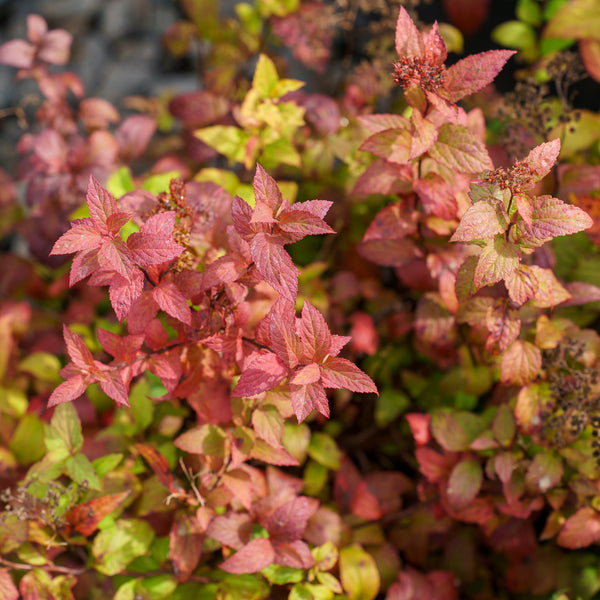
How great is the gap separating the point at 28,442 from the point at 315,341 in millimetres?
863

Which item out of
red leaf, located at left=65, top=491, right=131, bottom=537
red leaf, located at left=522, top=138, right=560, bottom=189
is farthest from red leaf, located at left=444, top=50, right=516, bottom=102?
red leaf, located at left=65, top=491, right=131, bottom=537

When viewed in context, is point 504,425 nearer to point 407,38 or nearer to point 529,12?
point 407,38

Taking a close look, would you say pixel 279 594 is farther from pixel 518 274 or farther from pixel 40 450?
pixel 518 274

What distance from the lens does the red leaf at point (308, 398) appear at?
827mm

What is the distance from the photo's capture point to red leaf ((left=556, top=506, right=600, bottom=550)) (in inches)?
43.3

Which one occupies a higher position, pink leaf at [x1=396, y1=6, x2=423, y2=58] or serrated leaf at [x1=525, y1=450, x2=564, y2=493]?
pink leaf at [x1=396, y1=6, x2=423, y2=58]

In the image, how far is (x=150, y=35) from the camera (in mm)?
2500

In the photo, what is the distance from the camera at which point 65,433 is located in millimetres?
1083

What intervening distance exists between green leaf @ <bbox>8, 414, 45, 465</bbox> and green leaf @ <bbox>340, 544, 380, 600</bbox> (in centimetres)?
75

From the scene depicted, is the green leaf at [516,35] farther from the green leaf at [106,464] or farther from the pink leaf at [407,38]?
the green leaf at [106,464]

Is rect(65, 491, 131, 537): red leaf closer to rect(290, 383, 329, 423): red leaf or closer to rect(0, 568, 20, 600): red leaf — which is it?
rect(0, 568, 20, 600): red leaf

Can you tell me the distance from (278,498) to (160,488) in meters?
0.25

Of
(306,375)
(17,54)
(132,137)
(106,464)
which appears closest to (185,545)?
(106,464)

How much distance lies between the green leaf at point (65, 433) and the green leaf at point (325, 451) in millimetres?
557
